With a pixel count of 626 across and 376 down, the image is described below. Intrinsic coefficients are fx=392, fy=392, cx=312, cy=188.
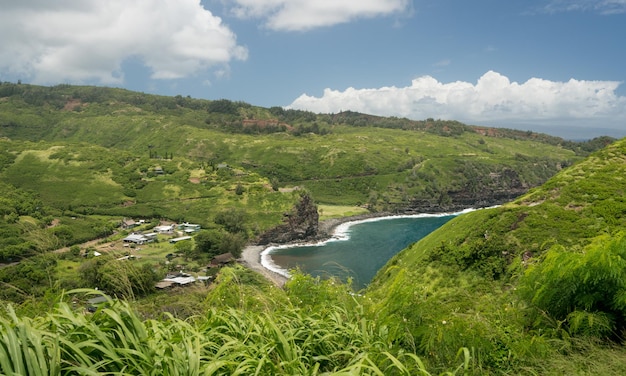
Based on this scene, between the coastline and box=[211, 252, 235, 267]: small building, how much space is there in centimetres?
230

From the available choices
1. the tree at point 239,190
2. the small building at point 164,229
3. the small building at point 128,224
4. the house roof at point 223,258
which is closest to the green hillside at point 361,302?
the small building at point 128,224

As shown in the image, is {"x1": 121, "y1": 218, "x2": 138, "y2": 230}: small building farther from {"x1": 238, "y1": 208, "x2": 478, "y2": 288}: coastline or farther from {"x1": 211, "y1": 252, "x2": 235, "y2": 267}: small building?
{"x1": 211, "y1": 252, "x2": 235, "y2": 267}: small building

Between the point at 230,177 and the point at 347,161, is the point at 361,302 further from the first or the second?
the point at 347,161

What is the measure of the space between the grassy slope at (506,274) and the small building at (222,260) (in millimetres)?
44768

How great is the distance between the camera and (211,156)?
171 m

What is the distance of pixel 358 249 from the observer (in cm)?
8400

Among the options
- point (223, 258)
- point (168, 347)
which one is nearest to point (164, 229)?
point (223, 258)

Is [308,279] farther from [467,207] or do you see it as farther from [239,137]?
[239,137]

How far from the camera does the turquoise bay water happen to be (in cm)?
7106

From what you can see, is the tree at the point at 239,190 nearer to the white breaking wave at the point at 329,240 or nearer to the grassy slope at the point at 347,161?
the white breaking wave at the point at 329,240

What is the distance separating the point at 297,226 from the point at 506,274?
254 ft

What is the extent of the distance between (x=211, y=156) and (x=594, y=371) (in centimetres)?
17362

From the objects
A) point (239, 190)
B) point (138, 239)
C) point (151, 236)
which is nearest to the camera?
point (138, 239)

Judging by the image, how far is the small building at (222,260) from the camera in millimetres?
69562
